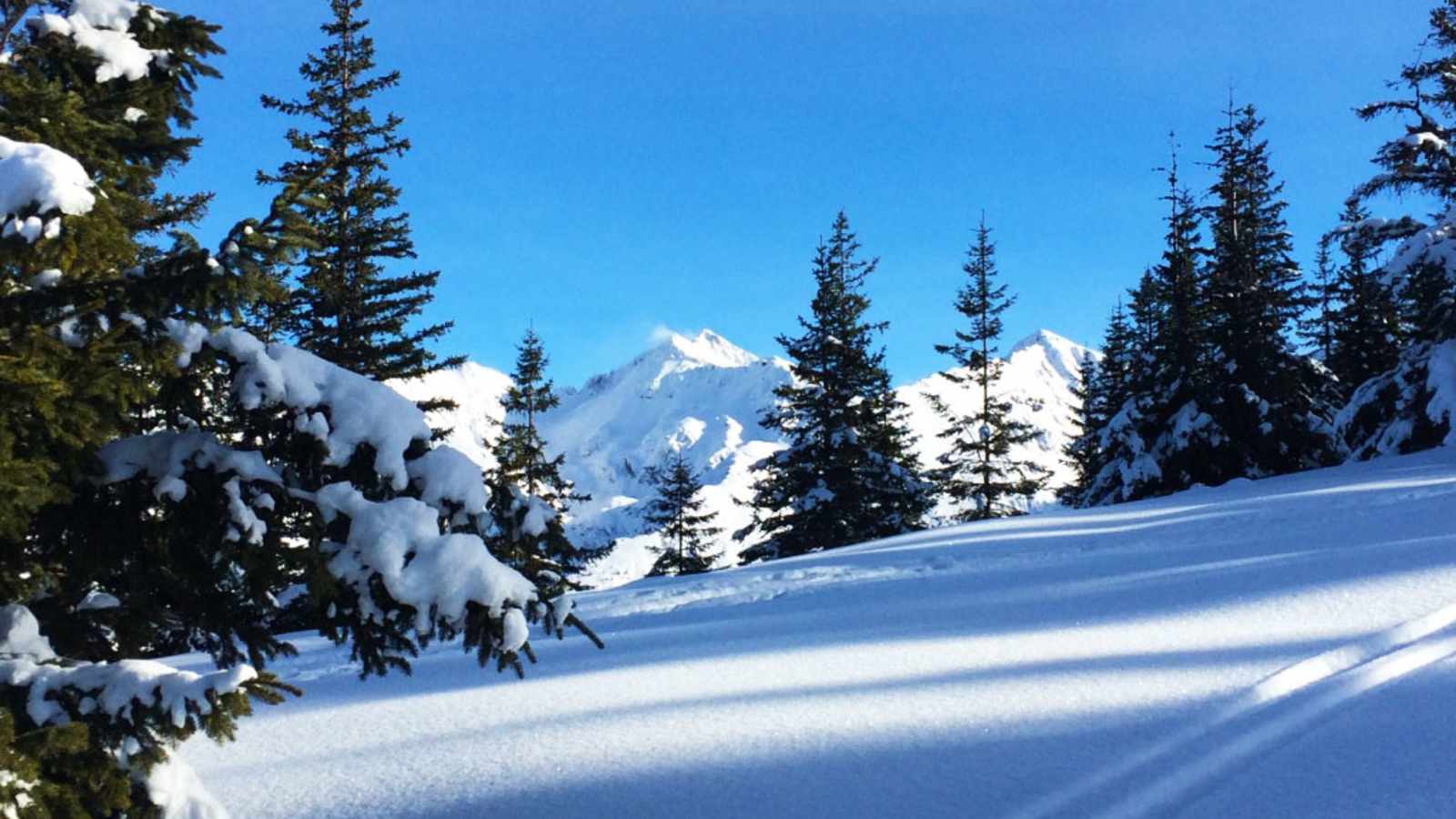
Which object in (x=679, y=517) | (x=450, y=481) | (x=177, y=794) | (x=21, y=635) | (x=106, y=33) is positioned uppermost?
(x=106, y=33)

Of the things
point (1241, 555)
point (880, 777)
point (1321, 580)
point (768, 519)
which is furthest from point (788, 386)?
point (880, 777)

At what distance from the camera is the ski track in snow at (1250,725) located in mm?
3688

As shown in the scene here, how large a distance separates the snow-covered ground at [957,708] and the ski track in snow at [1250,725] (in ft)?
0.05

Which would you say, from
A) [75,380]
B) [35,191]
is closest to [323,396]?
[75,380]

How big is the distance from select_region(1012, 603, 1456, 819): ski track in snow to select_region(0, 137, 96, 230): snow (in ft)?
13.2

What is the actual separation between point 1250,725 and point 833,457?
66.1ft

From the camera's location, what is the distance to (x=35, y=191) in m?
2.78

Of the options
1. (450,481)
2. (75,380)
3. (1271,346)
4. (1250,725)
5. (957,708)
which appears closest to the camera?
(75,380)

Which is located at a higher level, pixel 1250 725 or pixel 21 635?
pixel 21 635

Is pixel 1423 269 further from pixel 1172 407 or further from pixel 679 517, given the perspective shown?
pixel 679 517

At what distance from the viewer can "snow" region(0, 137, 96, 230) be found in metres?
2.76

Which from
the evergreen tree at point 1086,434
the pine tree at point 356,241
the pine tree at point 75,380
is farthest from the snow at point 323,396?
the evergreen tree at point 1086,434

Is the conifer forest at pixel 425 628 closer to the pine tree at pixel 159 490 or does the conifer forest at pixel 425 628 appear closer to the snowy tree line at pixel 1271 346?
the pine tree at pixel 159 490

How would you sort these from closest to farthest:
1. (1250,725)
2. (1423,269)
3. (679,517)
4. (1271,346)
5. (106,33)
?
(106,33), (1250,725), (1423,269), (1271,346), (679,517)
